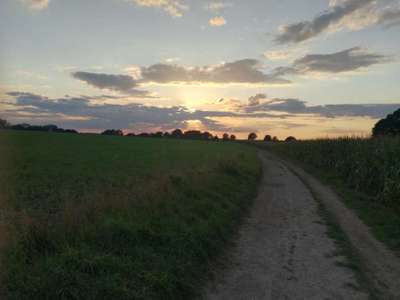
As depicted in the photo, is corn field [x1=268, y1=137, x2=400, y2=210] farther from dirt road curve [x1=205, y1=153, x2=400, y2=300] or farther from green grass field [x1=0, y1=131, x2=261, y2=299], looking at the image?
green grass field [x1=0, y1=131, x2=261, y2=299]

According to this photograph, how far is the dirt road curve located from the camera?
22.4ft

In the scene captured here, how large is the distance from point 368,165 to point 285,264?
13.9m

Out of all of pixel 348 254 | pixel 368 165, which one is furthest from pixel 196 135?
pixel 348 254

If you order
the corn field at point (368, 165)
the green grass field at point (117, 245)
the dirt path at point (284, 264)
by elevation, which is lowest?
the dirt path at point (284, 264)

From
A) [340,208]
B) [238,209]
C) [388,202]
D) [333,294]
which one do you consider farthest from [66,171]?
[333,294]

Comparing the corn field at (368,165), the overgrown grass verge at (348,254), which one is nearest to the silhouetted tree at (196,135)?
the corn field at (368,165)

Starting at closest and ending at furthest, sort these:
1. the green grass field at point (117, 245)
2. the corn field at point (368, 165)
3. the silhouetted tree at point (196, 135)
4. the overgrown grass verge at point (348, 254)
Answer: the green grass field at point (117, 245) < the overgrown grass verge at point (348, 254) < the corn field at point (368, 165) < the silhouetted tree at point (196, 135)

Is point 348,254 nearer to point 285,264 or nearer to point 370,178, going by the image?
point 285,264

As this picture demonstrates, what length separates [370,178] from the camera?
19.3m

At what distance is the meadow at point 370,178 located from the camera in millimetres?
12562

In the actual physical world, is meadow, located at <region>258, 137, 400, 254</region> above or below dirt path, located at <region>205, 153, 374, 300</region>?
above

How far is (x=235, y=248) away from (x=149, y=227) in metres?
2.27

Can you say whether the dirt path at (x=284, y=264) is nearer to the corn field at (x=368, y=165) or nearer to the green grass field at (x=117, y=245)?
the green grass field at (x=117, y=245)

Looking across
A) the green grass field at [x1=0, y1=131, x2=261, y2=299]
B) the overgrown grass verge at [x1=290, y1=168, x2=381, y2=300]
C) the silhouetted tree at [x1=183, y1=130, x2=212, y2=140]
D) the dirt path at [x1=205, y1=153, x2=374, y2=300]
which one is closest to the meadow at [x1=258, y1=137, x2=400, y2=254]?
the overgrown grass verge at [x1=290, y1=168, x2=381, y2=300]
